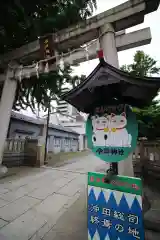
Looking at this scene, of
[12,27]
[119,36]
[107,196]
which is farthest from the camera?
[12,27]

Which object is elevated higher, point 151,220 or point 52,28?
point 52,28

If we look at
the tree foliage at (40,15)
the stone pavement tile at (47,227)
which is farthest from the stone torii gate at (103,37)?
the stone pavement tile at (47,227)

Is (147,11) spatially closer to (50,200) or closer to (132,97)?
(132,97)

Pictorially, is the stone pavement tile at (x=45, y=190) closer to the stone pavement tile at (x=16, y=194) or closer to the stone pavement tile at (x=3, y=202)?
the stone pavement tile at (x=16, y=194)

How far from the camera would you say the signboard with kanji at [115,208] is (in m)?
1.48

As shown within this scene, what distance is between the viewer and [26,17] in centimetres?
494

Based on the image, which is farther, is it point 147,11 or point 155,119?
point 155,119

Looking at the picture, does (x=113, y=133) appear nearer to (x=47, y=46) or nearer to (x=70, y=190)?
(x=70, y=190)

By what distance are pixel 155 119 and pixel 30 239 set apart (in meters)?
4.12

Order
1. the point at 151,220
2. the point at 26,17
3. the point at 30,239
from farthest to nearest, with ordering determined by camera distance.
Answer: the point at 26,17, the point at 151,220, the point at 30,239

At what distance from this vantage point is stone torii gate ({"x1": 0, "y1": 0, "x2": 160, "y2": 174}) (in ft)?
11.7

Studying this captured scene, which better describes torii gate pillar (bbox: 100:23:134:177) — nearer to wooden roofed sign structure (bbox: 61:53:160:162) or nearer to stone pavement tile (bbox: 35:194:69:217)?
wooden roofed sign structure (bbox: 61:53:160:162)

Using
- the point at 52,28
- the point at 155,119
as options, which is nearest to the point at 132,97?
the point at 155,119

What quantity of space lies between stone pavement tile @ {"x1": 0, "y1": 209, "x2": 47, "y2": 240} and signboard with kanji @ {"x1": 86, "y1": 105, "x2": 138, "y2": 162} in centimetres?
186
